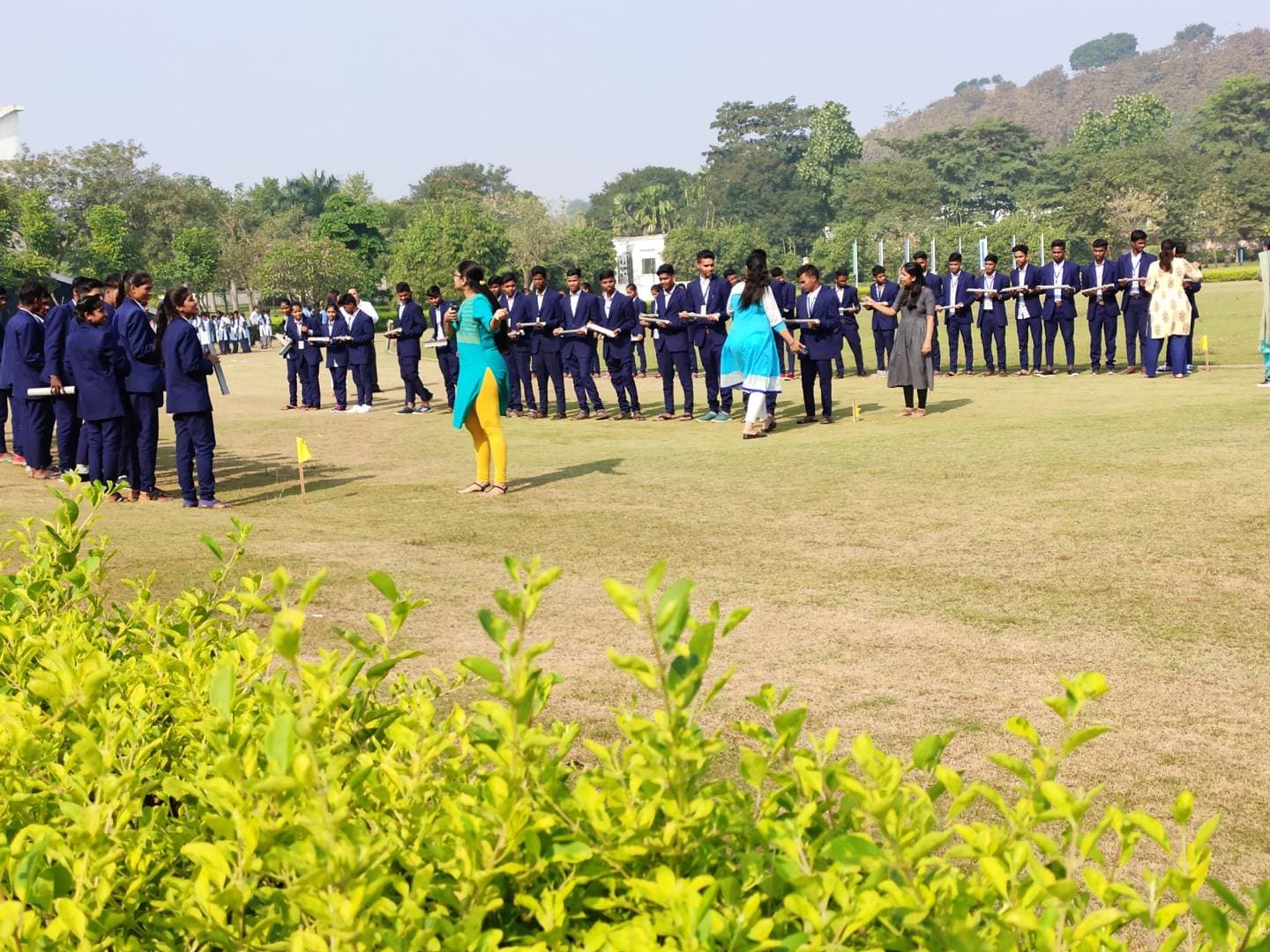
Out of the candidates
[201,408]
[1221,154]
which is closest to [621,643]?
[201,408]

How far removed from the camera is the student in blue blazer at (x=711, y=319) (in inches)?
688

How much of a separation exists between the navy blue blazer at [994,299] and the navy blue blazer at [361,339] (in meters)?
9.43

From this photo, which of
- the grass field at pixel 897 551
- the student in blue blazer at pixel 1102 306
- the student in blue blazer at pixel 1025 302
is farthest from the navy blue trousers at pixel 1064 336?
the grass field at pixel 897 551

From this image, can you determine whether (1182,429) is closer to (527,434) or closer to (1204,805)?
(527,434)

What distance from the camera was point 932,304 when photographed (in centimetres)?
1491

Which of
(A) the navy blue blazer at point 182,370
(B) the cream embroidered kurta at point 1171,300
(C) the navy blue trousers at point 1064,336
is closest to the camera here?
(A) the navy blue blazer at point 182,370

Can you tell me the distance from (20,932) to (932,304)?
14.0m

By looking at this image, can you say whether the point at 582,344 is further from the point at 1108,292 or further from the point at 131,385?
the point at 131,385

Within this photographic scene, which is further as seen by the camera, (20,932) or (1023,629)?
(1023,629)

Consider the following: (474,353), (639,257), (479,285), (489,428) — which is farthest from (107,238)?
(639,257)

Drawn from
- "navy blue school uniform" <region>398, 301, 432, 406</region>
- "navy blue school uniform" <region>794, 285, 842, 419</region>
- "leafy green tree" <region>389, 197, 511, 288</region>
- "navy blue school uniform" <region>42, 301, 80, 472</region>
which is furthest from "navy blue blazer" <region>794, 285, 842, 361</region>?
"leafy green tree" <region>389, 197, 511, 288</region>

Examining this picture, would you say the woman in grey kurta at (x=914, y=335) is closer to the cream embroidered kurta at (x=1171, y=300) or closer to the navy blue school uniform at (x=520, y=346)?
the cream embroidered kurta at (x=1171, y=300)

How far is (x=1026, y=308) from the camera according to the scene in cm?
2047

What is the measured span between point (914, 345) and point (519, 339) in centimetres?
645
